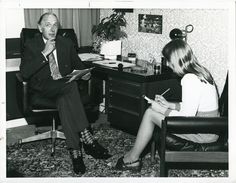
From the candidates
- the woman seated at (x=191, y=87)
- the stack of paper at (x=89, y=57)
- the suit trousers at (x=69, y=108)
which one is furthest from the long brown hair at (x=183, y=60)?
the stack of paper at (x=89, y=57)

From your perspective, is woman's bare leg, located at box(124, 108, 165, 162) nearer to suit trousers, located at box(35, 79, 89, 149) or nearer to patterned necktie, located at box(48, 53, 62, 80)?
suit trousers, located at box(35, 79, 89, 149)

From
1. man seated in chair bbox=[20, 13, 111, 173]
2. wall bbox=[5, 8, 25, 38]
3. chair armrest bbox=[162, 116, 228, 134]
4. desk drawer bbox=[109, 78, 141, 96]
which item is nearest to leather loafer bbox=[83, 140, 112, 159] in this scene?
man seated in chair bbox=[20, 13, 111, 173]

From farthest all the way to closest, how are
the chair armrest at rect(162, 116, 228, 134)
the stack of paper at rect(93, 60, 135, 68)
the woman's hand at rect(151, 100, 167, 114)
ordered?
the stack of paper at rect(93, 60, 135, 68) → the woman's hand at rect(151, 100, 167, 114) → the chair armrest at rect(162, 116, 228, 134)

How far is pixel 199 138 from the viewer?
2.11 meters

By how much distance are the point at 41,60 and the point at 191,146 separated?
1.10 metres

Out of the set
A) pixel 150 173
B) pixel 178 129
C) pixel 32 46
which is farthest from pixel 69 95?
pixel 178 129

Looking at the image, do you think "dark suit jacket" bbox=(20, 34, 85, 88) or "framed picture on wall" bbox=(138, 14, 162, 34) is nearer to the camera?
"dark suit jacket" bbox=(20, 34, 85, 88)

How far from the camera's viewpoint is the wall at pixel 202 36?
2.57 m

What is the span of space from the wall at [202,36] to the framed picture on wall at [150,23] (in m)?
0.03

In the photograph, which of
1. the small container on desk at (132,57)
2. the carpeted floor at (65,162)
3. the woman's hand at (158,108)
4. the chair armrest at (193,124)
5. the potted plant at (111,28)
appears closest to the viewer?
the chair armrest at (193,124)

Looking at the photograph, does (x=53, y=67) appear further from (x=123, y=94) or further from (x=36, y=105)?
(x=123, y=94)

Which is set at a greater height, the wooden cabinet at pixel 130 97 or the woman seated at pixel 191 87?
the woman seated at pixel 191 87

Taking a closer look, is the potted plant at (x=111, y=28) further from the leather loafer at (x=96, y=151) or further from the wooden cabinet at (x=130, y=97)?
the leather loafer at (x=96, y=151)

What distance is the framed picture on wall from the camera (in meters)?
2.99
